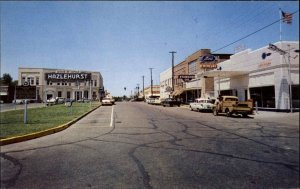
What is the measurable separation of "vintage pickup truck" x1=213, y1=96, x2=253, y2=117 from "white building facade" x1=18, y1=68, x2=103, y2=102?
15.2m

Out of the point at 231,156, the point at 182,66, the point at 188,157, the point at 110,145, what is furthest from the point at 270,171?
the point at 182,66

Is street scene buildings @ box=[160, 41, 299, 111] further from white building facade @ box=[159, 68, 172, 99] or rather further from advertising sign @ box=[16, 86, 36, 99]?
advertising sign @ box=[16, 86, 36, 99]

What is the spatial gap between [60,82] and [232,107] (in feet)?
117

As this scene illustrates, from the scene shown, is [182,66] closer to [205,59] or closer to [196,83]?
[196,83]

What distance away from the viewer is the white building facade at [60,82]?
22.9 metres

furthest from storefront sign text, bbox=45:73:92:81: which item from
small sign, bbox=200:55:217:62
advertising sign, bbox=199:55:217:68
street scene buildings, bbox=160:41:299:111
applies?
small sign, bbox=200:55:217:62

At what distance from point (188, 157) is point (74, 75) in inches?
→ 920

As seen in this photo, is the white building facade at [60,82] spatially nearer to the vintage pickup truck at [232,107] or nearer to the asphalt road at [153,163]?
the asphalt road at [153,163]

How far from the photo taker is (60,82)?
48.3 m

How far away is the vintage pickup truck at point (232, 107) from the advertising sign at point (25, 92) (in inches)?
628

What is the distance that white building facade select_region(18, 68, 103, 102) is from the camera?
22922 mm

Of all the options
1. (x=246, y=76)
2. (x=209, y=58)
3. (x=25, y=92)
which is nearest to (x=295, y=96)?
(x=25, y=92)

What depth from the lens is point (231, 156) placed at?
24.2 feet

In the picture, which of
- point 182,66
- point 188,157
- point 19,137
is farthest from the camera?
point 182,66
